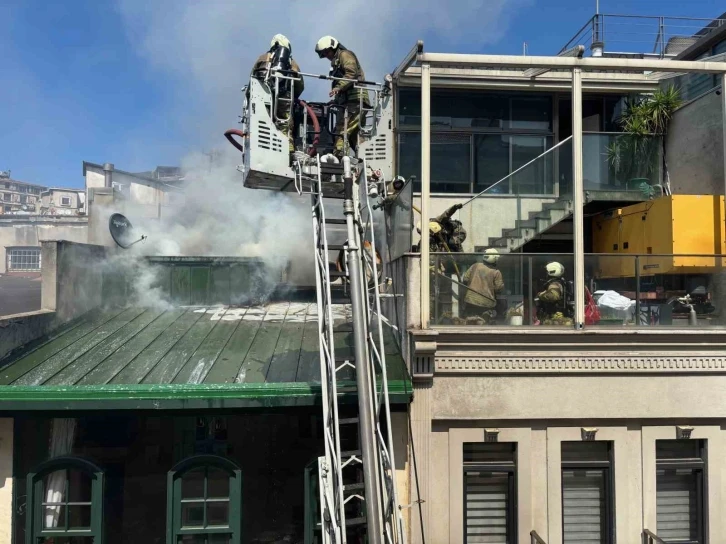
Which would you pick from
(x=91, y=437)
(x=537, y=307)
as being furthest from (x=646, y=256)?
(x=91, y=437)

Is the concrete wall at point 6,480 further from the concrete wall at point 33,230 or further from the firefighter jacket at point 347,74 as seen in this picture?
the concrete wall at point 33,230

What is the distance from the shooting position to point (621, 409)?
700 cm

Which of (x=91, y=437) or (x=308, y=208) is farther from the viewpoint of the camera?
(x=308, y=208)

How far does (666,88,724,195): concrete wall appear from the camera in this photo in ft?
29.0

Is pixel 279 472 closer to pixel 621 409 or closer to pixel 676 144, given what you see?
pixel 621 409

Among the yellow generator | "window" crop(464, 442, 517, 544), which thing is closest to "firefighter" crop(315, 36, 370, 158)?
the yellow generator

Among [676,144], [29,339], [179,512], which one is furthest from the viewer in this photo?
[676,144]

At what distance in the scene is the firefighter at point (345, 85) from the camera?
8.36m

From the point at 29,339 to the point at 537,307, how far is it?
6.94 metres

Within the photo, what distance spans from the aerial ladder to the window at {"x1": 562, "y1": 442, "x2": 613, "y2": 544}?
2.42 meters

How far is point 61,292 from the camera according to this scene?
855 cm

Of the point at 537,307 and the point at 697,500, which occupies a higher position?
the point at 537,307

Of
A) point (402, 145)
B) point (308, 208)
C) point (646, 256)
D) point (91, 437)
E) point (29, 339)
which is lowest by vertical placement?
point (91, 437)

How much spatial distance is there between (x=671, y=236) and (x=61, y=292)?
9212mm
